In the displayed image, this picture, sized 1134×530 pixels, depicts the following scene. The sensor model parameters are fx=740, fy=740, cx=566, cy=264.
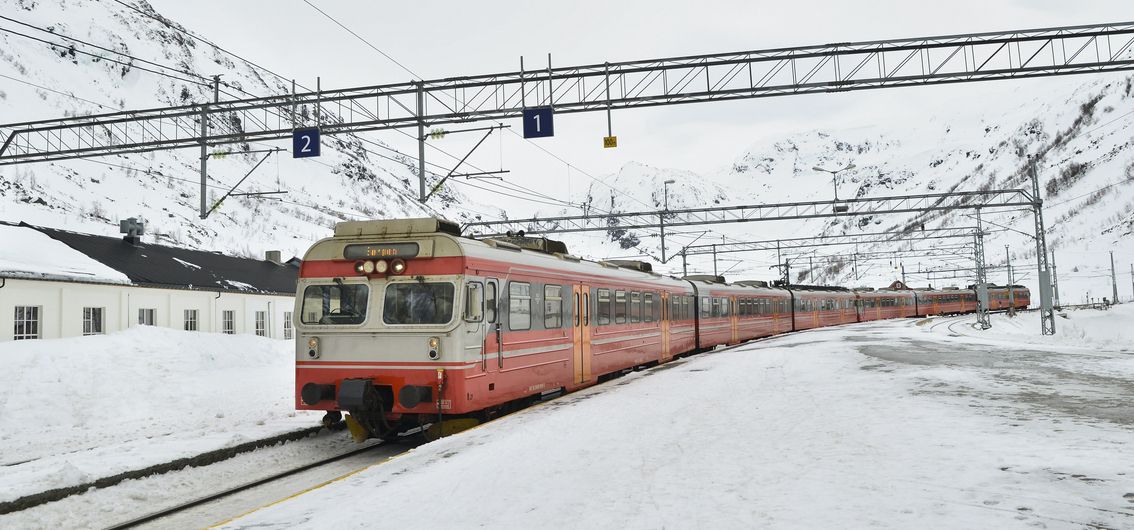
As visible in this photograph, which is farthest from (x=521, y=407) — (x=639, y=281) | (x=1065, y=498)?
(x=1065, y=498)

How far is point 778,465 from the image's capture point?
6.87 meters

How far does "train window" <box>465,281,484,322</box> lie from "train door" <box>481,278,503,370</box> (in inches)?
7.1

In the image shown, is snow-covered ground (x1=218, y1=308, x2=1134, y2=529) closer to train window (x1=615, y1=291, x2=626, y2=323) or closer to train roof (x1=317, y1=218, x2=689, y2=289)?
train roof (x1=317, y1=218, x2=689, y2=289)

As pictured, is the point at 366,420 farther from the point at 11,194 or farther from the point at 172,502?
the point at 11,194

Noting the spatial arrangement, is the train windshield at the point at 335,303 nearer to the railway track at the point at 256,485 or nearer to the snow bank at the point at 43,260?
the railway track at the point at 256,485

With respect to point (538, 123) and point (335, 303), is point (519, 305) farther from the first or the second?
point (538, 123)

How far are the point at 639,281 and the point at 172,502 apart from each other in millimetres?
12592

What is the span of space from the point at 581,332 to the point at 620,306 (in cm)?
267

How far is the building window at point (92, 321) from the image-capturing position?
21.0 meters

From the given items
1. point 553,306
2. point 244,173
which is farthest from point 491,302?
point 244,173

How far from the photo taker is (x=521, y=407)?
1306 centimetres

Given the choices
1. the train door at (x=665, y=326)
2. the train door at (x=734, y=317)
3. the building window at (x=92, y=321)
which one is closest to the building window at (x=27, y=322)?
the building window at (x=92, y=321)

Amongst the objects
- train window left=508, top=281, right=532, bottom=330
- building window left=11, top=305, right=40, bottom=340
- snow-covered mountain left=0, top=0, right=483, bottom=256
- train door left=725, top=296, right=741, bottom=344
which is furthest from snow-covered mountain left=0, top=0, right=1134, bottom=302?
train window left=508, top=281, right=532, bottom=330

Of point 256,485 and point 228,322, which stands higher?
point 228,322
